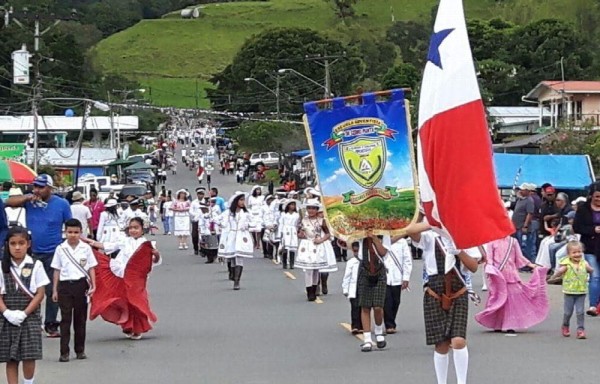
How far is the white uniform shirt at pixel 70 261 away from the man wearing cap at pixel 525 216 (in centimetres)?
1348

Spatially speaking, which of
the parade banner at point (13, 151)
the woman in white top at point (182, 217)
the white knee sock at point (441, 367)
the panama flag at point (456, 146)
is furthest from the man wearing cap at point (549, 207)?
the parade banner at point (13, 151)

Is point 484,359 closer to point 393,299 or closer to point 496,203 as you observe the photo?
point 393,299

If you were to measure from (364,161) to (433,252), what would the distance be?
10.3 ft

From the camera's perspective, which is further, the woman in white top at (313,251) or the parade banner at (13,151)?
the parade banner at (13,151)

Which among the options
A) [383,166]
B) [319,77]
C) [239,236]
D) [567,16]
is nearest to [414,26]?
[567,16]

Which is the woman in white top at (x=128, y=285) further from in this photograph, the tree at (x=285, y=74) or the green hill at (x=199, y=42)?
the green hill at (x=199, y=42)

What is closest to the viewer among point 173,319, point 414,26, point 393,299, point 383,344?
point 383,344

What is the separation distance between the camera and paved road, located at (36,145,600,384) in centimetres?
1224

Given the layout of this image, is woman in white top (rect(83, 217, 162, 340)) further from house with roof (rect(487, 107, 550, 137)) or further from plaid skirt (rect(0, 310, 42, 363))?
house with roof (rect(487, 107, 550, 137))

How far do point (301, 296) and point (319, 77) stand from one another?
76769 millimetres

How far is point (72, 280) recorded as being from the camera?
13664 millimetres

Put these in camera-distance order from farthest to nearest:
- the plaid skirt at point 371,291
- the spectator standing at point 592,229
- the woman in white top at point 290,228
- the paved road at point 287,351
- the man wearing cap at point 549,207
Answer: the woman in white top at point 290,228
the man wearing cap at point 549,207
the spectator standing at point 592,229
the plaid skirt at point 371,291
the paved road at point 287,351

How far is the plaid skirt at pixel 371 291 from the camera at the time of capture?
14.0 metres

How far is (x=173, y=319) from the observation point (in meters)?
17.9
